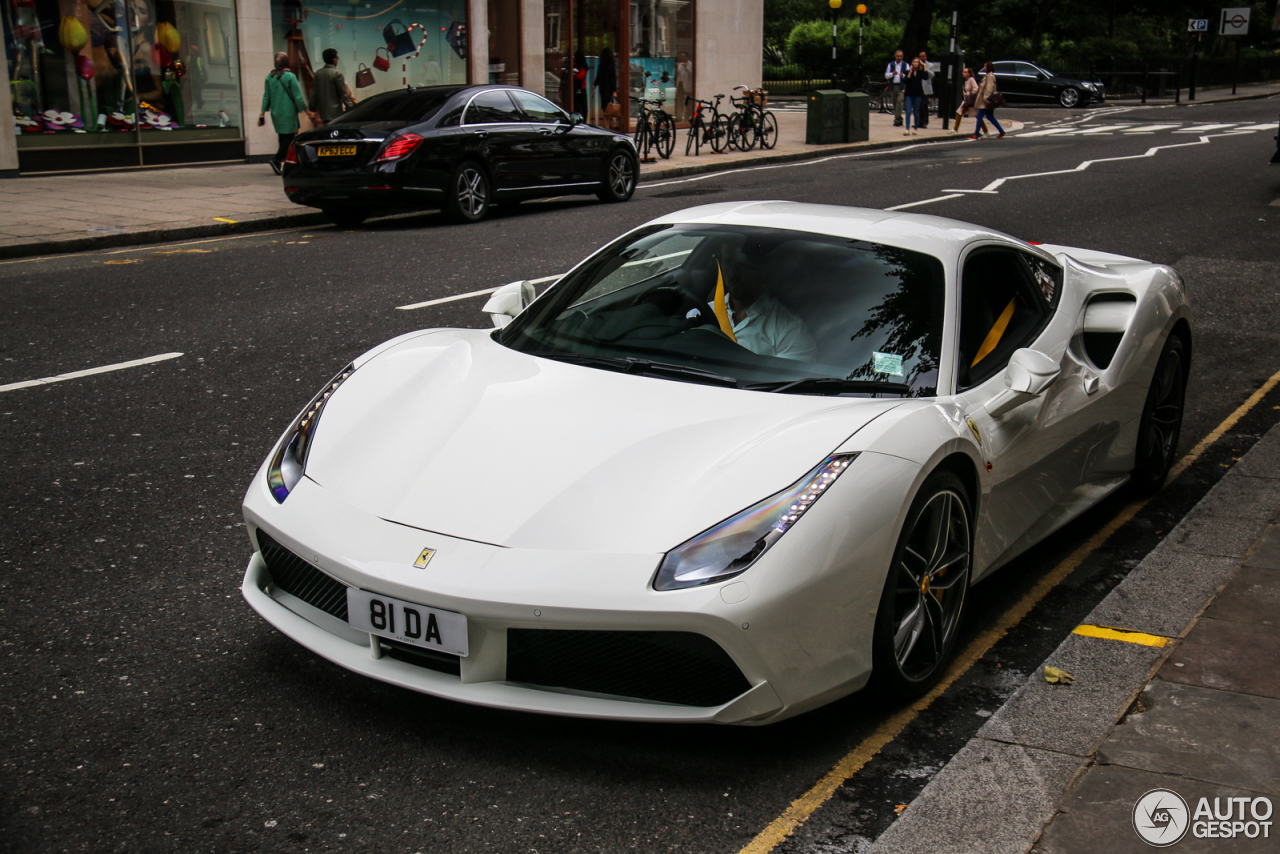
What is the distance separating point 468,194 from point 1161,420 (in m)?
10.1

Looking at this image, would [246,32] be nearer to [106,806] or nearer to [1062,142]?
[1062,142]

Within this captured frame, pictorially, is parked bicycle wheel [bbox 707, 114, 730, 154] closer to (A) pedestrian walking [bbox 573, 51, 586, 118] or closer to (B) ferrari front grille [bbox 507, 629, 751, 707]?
(A) pedestrian walking [bbox 573, 51, 586, 118]

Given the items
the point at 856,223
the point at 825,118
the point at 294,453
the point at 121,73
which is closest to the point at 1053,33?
the point at 825,118

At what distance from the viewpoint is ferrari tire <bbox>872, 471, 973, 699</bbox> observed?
10.6 ft

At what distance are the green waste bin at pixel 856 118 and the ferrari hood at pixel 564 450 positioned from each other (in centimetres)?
2434

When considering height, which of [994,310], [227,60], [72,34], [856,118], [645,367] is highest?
[72,34]

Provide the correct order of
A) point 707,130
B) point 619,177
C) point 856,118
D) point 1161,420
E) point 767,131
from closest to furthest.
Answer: point 1161,420, point 619,177, point 707,130, point 767,131, point 856,118

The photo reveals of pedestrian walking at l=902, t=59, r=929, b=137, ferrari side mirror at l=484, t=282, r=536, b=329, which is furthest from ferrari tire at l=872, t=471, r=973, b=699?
pedestrian walking at l=902, t=59, r=929, b=137

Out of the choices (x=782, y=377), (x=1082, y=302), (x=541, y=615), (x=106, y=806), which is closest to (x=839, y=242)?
(x=782, y=377)

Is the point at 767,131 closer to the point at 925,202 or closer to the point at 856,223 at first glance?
the point at 925,202

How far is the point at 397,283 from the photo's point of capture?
9844mm

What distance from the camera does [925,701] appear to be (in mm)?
3529

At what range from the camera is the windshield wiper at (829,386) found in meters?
3.67

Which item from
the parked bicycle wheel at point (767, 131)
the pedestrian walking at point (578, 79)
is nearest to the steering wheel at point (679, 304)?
the parked bicycle wheel at point (767, 131)
